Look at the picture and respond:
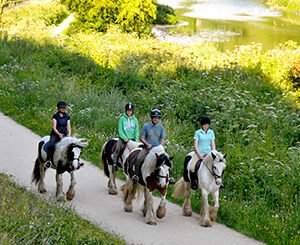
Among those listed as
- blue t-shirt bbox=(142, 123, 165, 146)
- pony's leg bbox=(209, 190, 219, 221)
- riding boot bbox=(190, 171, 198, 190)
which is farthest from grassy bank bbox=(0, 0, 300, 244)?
blue t-shirt bbox=(142, 123, 165, 146)

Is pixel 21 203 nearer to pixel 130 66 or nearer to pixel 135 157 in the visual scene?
pixel 135 157

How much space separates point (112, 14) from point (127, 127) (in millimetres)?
30799

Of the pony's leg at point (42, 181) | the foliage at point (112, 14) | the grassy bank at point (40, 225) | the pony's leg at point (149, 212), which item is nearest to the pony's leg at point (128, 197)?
the pony's leg at point (149, 212)

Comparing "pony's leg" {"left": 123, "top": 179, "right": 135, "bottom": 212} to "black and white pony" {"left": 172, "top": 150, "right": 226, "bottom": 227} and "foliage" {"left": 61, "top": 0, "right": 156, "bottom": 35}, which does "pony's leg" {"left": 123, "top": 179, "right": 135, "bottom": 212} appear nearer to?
"black and white pony" {"left": 172, "top": 150, "right": 226, "bottom": 227}

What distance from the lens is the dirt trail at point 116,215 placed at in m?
10.8

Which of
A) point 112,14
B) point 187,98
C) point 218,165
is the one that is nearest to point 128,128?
point 218,165

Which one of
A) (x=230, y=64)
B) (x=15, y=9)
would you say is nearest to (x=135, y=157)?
(x=230, y=64)

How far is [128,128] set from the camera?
12414 millimetres

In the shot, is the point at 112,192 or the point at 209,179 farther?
the point at 112,192

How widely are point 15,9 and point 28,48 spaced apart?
20433mm

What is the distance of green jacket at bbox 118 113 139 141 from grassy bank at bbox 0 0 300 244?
1838 millimetres

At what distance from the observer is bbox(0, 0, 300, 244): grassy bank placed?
1278cm

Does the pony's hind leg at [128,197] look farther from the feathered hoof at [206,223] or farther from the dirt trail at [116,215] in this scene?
the feathered hoof at [206,223]

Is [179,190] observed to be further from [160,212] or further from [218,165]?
[218,165]
